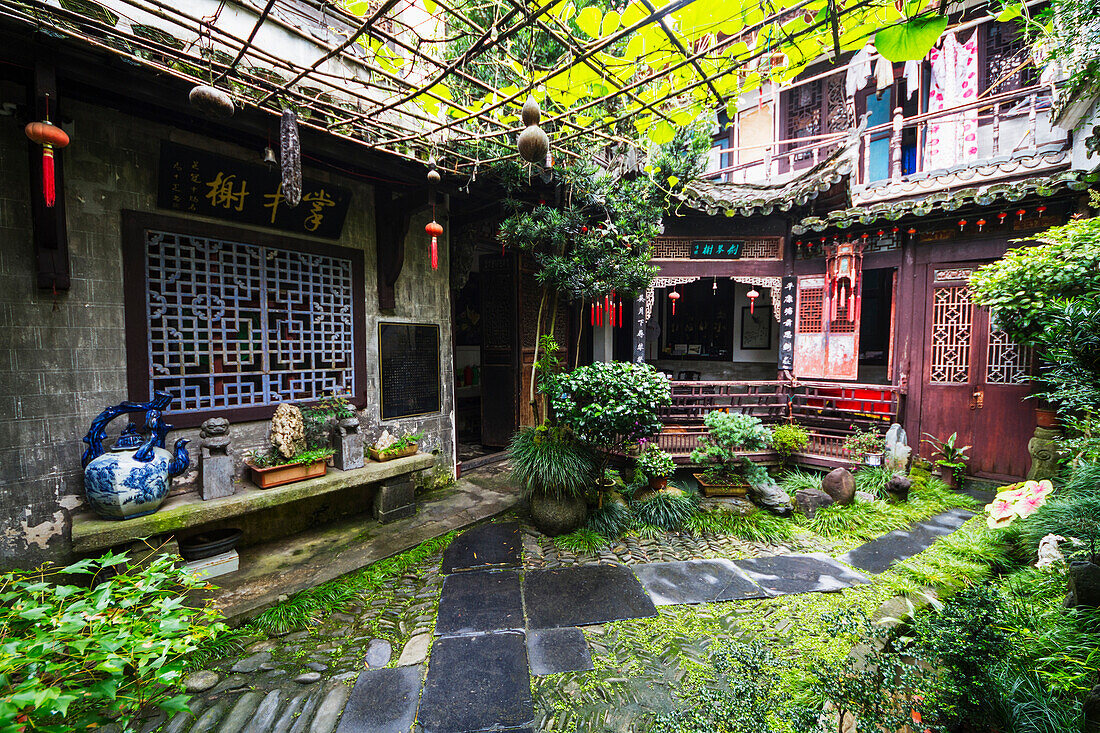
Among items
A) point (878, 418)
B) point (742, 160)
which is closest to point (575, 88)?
point (878, 418)

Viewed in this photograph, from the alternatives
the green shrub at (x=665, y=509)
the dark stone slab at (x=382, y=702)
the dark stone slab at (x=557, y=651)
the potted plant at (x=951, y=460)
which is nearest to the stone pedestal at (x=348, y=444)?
the dark stone slab at (x=382, y=702)

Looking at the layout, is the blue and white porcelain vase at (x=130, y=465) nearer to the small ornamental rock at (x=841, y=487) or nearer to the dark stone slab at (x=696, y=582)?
the dark stone slab at (x=696, y=582)

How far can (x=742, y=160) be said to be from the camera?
11.5m

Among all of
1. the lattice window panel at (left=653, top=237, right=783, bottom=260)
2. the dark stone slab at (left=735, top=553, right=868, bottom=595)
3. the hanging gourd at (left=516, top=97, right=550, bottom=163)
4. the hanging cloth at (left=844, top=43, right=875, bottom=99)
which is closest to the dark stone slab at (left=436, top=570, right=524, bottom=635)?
the dark stone slab at (left=735, top=553, right=868, bottom=595)

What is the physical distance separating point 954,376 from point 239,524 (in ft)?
34.2

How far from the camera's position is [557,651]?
132 inches

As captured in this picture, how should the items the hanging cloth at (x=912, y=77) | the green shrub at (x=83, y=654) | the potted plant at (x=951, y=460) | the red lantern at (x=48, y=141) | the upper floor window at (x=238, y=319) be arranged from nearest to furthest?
1. the green shrub at (x=83, y=654)
2. the red lantern at (x=48, y=141)
3. the upper floor window at (x=238, y=319)
4. the potted plant at (x=951, y=460)
5. the hanging cloth at (x=912, y=77)

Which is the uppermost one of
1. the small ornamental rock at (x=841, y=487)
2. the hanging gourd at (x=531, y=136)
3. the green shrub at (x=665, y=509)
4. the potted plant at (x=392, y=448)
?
the hanging gourd at (x=531, y=136)

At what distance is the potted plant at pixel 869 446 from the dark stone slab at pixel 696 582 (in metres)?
3.89

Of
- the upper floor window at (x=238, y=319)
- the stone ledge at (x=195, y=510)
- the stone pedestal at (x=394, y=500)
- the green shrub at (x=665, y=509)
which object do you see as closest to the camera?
the stone ledge at (x=195, y=510)

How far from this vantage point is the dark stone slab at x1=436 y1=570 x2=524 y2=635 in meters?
3.65

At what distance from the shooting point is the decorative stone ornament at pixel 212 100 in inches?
119

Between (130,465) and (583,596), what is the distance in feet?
13.5

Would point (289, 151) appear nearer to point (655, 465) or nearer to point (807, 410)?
point (655, 465)
